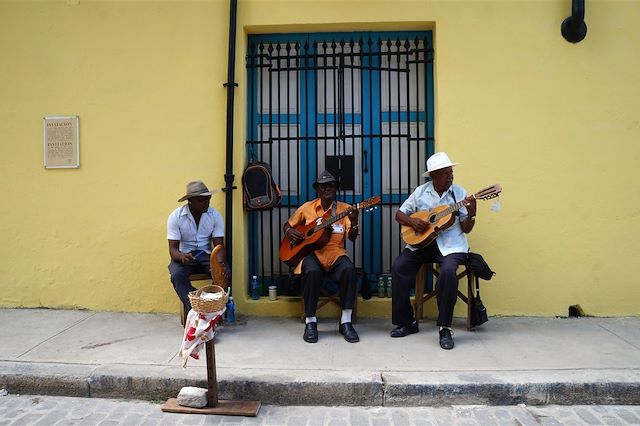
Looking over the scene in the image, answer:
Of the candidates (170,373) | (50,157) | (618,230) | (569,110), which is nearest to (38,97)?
(50,157)

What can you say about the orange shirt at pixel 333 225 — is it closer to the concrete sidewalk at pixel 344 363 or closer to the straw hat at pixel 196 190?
the concrete sidewalk at pixel 344 363

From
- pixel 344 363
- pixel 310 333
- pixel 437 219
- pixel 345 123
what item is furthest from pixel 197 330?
pixel 345 123

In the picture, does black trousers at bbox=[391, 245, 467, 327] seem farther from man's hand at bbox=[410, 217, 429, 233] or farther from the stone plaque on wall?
the stone plaque on wall

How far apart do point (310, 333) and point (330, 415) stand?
3.59 feet

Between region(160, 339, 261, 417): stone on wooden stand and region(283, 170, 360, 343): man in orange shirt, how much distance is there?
1090mm

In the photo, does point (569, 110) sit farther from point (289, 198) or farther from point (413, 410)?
point (413, 410)

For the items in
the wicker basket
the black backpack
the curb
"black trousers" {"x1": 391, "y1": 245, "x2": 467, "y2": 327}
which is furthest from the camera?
the black backpack

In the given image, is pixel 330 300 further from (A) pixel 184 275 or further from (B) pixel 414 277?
(A) pixel 184 275

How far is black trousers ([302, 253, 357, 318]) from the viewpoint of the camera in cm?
477

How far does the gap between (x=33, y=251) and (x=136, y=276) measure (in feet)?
3.63

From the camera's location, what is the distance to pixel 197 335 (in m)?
3.50

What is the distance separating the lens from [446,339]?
4.44 metres

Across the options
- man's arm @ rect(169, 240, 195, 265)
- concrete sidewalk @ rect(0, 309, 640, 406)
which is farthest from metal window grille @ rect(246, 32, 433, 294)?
concrete sidewalk @ rect(0, 309, 640, 406)

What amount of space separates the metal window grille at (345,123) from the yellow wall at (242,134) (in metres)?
0.21
